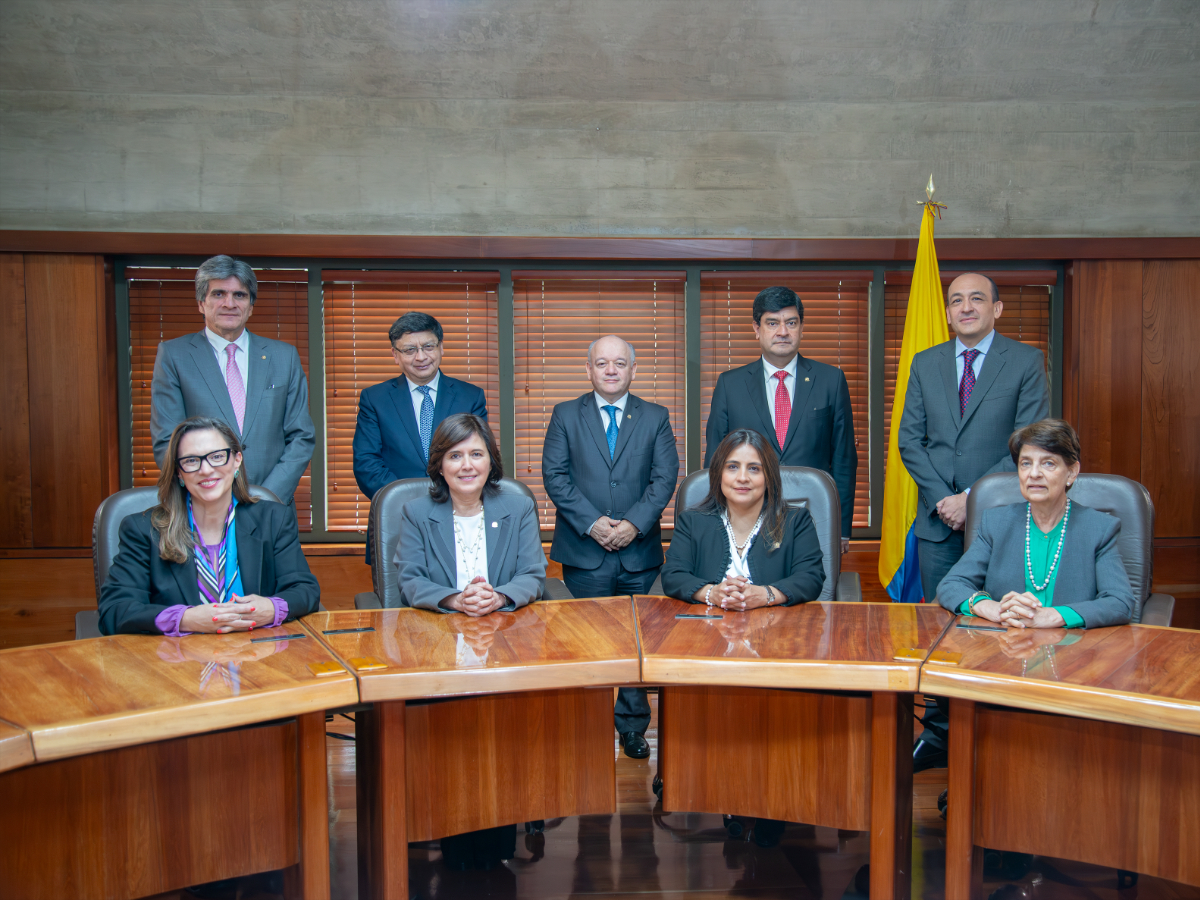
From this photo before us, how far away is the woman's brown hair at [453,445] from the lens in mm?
2662

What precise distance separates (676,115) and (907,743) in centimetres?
361

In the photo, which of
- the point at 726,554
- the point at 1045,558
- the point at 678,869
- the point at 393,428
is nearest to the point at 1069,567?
the point at 1045,558

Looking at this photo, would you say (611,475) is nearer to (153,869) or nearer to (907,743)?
(907,743)

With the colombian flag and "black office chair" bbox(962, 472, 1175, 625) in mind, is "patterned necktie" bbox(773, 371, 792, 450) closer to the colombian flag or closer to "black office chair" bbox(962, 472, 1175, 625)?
the colombian flag

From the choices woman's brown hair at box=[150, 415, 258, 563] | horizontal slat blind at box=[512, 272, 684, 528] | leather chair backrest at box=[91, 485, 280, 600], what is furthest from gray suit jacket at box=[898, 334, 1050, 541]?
woman's brown hair at box=[150, 415, 258, 563]

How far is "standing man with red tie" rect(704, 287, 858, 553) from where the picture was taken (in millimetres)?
3607

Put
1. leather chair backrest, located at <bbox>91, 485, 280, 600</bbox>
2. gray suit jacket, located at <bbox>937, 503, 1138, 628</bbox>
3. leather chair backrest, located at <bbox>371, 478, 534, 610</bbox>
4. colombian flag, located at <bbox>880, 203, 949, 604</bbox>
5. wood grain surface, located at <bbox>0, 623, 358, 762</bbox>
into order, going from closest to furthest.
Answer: wood grain surface, located at <bbox>0, 623, 358, 762</bbox> → gray suit jacket, located at <bbox>937, 503, 1138, 628</bbox> → leather chair backrest, located at <bbox>91, 485, 280, 600</bbox> → leather chair backrest, located at <bbox>371, 478, 534, 610</bbox> → colombian flag, located at <bbox>880, 203, 949, 604</bbox>

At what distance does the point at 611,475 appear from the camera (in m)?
3.45

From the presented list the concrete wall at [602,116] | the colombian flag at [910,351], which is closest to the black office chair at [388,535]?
the colombian flag at [910,351]

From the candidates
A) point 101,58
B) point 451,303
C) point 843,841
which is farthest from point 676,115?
point 843,841

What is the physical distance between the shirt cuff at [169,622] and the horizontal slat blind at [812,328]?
3239 mm

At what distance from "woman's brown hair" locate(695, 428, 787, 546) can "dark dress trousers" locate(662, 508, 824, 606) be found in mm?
25

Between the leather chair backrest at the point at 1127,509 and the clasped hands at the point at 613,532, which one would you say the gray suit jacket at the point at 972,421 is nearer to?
the leather chair backrest at the point at 1127,509

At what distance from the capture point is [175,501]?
236cm
